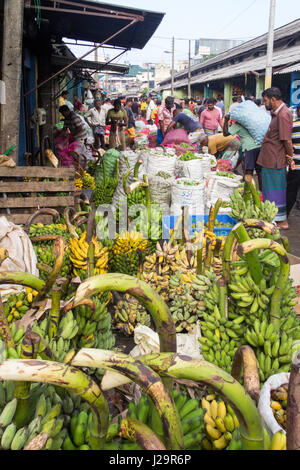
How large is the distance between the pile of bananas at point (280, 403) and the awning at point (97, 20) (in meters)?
4.99

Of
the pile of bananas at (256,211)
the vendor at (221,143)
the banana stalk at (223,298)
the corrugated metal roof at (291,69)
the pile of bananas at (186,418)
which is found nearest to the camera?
the pile of bananas at (186,418)

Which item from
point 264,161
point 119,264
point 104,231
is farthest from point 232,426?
point 264,161

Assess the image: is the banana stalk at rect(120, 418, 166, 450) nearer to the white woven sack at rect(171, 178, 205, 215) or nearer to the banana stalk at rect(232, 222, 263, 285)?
the banana stalk at rect(232, 222, 263, 285)

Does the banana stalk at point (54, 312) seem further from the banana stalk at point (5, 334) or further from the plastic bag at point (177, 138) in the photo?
the plastic bag at point (177, 138)

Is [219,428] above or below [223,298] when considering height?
below

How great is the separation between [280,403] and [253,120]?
5.36 m

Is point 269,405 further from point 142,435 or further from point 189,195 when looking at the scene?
point 189,195

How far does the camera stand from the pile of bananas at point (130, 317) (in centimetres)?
281

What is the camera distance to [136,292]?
3.11 ft

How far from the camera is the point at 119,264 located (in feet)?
11.1

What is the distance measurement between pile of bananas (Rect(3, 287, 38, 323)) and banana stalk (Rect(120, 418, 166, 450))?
4.59 ft

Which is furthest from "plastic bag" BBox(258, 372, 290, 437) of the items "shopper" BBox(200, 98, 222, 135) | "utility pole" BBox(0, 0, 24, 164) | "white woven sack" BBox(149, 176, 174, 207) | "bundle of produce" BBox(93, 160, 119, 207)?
"shopper" BBox(200, 98, 222, 135)

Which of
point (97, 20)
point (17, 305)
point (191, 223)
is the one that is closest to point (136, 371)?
point (17, 305)

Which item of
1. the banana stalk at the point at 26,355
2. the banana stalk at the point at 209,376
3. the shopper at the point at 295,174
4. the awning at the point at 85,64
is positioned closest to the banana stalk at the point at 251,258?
the banana stalk at the point at 209,376
